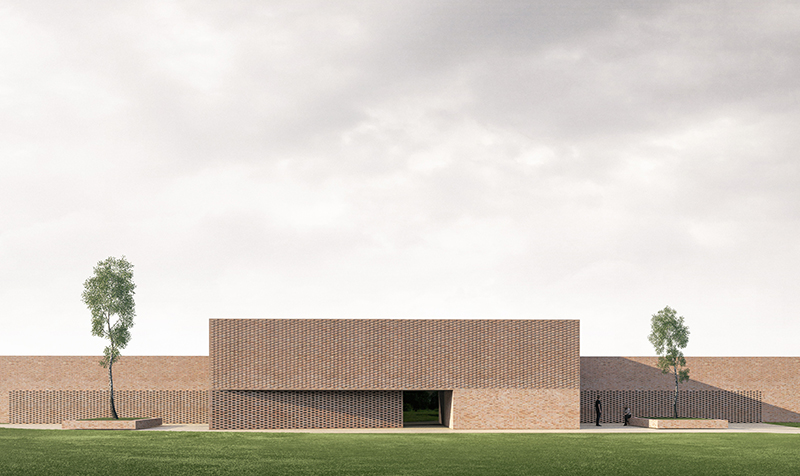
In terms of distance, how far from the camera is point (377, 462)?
14656 mm

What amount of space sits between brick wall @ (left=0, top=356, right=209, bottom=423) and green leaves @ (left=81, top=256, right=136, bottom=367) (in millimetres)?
2346

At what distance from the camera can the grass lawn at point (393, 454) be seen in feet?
44.8

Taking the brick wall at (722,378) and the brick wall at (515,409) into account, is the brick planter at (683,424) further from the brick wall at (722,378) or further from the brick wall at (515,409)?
the brick wall at (722,378)

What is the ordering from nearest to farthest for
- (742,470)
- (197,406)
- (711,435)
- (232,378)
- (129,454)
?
(742,470), (129,454), (711,435), (232,378), (197,406)

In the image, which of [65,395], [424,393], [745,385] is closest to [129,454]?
[65,395]

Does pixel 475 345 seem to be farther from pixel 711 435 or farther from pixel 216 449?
pixel 216 449

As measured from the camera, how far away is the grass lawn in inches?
537

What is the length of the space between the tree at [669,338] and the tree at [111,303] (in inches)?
945

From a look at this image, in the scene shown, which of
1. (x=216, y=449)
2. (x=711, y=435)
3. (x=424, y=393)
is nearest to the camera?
(x=216, y=449)

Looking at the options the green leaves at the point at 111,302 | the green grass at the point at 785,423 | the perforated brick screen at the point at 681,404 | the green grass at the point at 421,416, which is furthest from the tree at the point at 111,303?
the green grass at the point at 785,423

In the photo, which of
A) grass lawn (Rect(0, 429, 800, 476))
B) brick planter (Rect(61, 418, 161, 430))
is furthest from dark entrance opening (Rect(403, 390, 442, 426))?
brick planter (Rect(61, 418, 161, 430))

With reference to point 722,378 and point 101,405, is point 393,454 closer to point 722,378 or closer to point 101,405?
point 101,405

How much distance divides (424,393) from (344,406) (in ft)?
32.3

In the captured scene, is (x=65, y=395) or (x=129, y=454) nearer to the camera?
(x=129, y=454)
